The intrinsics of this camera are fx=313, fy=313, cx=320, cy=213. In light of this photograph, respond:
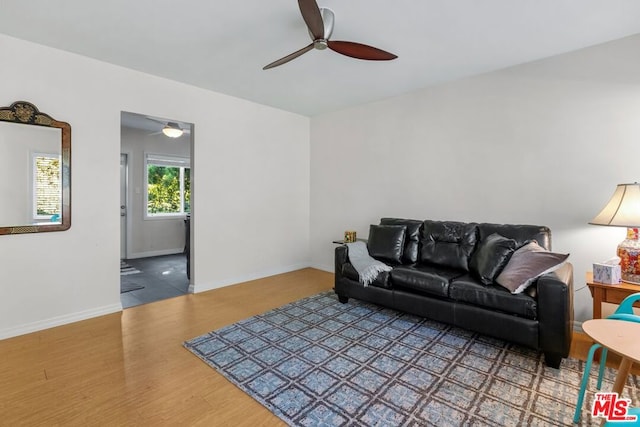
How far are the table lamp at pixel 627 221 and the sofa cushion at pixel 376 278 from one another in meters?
1.79

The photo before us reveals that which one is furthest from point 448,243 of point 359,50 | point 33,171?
point 33,171

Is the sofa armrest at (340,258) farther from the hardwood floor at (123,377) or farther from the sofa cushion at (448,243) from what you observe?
the hardwood floor at (123,377)

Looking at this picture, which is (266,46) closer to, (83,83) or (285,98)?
(285,98)

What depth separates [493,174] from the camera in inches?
139

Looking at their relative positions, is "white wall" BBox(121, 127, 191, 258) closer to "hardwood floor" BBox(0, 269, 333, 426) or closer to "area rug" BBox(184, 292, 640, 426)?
"hardwood floor" BBox(0, 269, 333, 426)

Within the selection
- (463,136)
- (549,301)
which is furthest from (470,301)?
(463,136)

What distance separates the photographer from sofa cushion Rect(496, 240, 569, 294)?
7.84 feet

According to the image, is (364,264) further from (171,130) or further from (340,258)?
(171,130)

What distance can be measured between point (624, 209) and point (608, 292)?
0.65m

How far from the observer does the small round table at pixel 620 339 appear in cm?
139

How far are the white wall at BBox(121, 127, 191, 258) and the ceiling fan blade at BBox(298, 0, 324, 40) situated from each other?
5209 millimetres

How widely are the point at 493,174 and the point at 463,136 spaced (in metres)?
0.58

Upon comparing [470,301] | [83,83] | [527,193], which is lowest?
[470,301]

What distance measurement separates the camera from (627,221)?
2332mm
